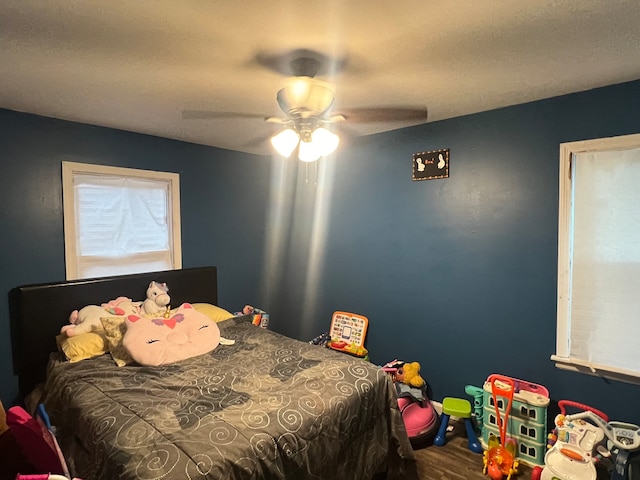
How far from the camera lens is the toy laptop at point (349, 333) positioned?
3284 mm

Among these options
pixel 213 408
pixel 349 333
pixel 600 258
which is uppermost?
pixel 600 258

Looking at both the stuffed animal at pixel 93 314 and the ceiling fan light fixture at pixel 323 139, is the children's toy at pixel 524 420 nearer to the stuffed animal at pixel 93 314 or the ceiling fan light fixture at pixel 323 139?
the ceiling fan light fixture at pixel 323 139

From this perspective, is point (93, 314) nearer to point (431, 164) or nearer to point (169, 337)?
point (169, 337)

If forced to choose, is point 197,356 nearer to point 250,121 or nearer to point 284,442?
point 284,442

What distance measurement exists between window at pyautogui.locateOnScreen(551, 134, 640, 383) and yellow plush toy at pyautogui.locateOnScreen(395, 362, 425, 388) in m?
0.93

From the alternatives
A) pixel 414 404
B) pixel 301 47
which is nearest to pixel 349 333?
pixel 414 404

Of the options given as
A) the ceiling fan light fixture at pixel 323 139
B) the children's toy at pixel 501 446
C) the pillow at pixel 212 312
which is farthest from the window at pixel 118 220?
the children's toy at pixel 501 446

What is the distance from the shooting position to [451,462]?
2.40 metres

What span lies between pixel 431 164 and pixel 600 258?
4.24 ft

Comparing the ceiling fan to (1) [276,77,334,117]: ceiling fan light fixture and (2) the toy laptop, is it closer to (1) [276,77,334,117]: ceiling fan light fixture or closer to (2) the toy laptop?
(1) [276,77,334,117]: ceiling fan light fixture

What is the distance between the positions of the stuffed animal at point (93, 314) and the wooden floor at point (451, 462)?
2335 millimetres

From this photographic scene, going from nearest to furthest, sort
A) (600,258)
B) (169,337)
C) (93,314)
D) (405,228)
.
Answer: (600,258) → (169,337) → (93,314) → (405,228)

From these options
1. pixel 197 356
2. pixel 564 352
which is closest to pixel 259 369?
pixel 197 356

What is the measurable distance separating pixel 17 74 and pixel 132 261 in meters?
1.56
